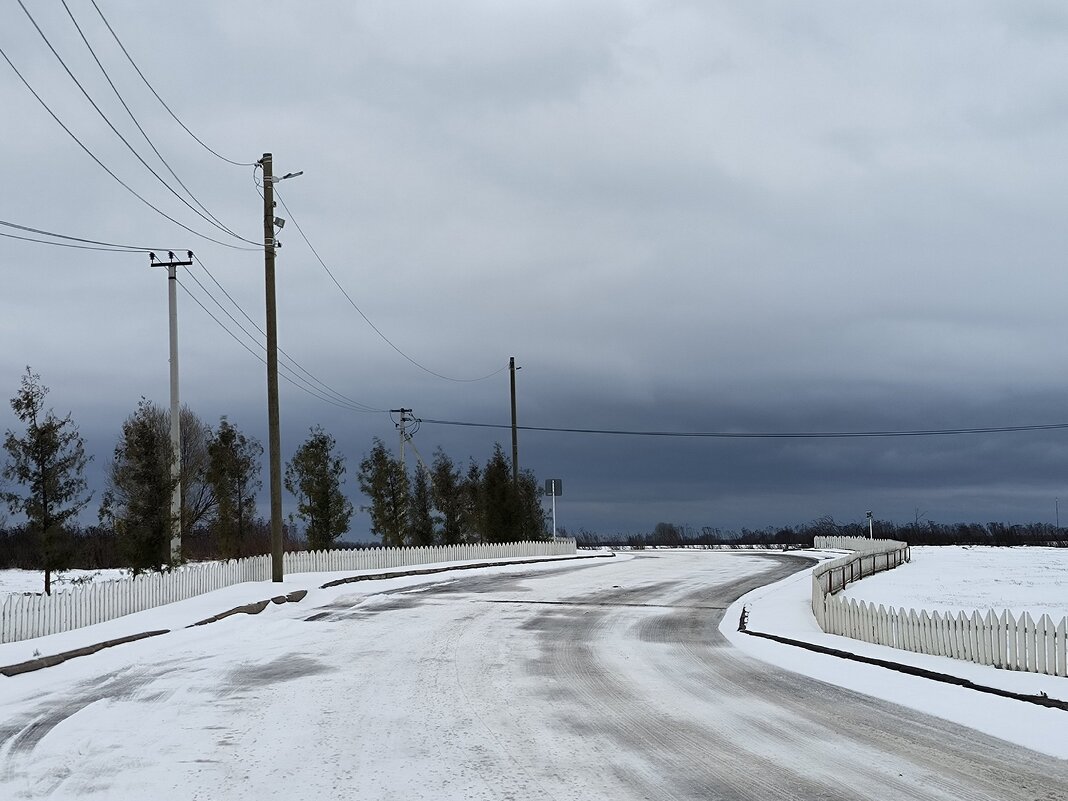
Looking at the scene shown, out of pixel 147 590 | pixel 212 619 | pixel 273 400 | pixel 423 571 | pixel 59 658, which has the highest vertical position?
pixel 273 400

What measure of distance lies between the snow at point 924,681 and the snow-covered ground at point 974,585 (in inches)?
119

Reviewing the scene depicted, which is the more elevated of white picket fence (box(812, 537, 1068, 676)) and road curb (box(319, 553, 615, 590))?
white picket fence (box(812, 537, 1068, 676))

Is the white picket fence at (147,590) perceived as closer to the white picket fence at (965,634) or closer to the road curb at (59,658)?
the road curb at (59,658)

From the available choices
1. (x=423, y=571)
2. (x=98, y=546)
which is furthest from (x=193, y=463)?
(x=423, y=571)

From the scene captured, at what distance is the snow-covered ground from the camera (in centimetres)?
2727

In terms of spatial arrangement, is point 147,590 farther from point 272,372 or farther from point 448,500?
point 448,500

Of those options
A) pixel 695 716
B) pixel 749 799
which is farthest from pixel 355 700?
pixel 749 799

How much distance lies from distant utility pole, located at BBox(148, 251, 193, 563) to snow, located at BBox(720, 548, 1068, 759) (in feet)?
54.6

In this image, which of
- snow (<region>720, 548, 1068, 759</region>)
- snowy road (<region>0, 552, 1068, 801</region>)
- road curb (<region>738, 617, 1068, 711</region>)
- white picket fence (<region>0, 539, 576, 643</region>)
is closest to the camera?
snowy road (<region>0, 552, 1068, 801</region>)

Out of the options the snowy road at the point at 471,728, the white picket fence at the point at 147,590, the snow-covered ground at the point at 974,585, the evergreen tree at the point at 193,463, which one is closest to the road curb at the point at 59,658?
the snowy road at the point at 471,728

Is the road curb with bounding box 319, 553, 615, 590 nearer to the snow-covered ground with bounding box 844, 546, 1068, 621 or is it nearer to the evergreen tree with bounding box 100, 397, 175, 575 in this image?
the evergreen tree with bounding box 100, 397, 175, 575

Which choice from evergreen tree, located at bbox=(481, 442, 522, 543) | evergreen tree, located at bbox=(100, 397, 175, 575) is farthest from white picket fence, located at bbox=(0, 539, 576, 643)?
evergreen tree, located at bbox=(481, 442, 522, 543)

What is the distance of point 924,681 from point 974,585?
24903 millimetres

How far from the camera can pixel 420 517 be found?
52.8 m
